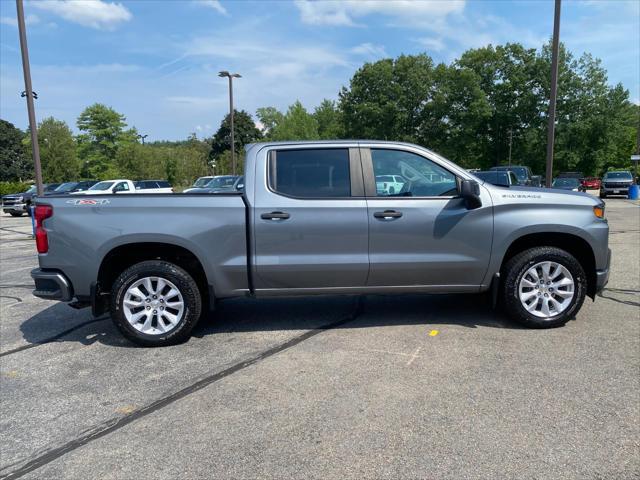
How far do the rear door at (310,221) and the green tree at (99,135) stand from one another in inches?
2543

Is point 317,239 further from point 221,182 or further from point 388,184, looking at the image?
point 221,182

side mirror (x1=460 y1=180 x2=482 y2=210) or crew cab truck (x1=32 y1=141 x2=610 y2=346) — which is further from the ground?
side mirror (x1=460 y1=180 x2=482 y2=210)

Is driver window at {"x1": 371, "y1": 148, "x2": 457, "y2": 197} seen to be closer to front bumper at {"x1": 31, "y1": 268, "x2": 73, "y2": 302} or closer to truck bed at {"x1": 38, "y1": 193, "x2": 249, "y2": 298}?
truck bed at {"x1": 38, "y1": 193, "x2": 249, "y2": 298}

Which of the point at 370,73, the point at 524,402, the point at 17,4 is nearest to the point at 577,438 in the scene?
the point at 524,402

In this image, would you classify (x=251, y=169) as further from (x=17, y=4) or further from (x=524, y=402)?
(x=17, y=4)

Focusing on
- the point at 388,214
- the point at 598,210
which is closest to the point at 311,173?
the point at 388,214

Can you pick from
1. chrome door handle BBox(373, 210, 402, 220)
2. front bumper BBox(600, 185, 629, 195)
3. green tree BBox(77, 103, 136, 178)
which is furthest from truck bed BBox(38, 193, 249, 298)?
green tree BBox(77, 103, 136, 178)

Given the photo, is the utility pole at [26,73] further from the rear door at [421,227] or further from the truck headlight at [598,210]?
the truck headlight at [598,210]

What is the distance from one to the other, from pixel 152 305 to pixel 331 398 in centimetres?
204

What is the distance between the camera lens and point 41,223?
450cm

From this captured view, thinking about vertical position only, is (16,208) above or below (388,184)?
below

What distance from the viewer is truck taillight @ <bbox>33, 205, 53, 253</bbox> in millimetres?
4484

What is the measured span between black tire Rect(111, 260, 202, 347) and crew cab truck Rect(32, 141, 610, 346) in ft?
0.03

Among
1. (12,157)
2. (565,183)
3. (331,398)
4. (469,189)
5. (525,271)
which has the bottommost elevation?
(331,398)
